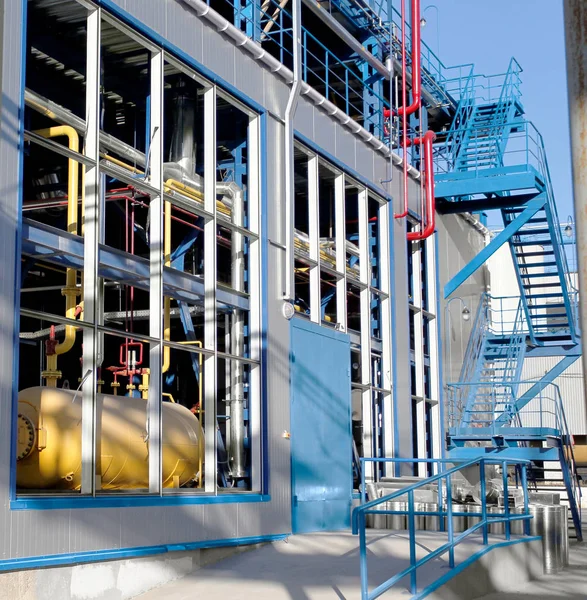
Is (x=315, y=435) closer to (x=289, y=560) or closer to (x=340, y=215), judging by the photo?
(x=289, y=560)

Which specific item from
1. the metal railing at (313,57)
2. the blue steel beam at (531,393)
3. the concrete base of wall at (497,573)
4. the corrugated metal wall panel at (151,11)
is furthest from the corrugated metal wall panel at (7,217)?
the blue steel beam at (531,393)

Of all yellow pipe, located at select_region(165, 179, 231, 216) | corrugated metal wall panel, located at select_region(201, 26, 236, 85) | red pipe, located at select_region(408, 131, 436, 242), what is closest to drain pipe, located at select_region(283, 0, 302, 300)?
yellow pipe, located at select_region(165, 179, 231, 216)

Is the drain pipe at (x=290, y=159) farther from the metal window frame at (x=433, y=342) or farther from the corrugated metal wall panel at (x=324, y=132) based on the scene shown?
the metal window frame at (x=433, y=342)

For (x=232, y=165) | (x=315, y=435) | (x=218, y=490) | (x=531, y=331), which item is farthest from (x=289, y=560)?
(x=531, y=331)

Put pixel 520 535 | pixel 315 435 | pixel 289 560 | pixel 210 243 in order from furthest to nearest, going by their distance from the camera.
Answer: pixel 315 435, pixel 520 535, pixel 210 243, pixel 289 560

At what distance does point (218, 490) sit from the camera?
12258mm

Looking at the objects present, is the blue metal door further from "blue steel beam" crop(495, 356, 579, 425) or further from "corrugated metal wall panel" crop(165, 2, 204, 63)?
"blue steel beam" crop(495, 356, 579, 425)

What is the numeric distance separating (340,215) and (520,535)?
6.08 m

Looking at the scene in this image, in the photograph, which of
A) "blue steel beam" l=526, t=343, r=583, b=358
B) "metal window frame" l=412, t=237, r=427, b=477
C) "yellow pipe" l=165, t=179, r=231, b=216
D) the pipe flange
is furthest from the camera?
"blue steel beam" l=526, t=343, r=583, b=358

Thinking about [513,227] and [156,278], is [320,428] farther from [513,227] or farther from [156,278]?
[513,227]

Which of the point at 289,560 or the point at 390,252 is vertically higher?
the point at 390,252

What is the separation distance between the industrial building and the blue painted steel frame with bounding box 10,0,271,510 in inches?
1.0

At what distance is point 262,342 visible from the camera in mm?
13414

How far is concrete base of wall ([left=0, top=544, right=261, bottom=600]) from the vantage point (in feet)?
28.8
